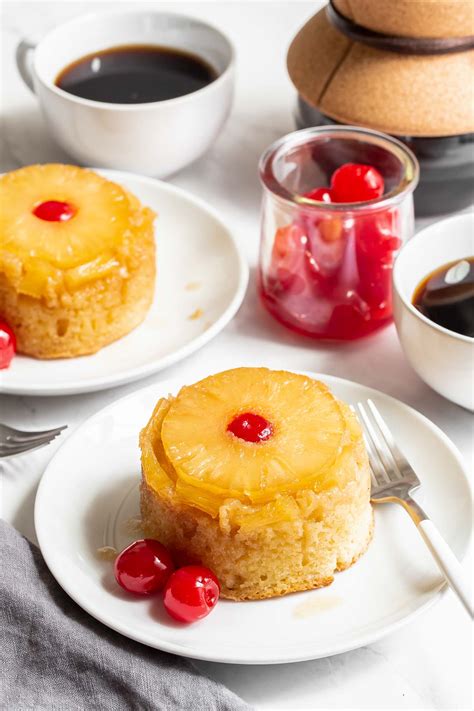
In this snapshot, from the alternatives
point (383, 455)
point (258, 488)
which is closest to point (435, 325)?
point (383, 455)

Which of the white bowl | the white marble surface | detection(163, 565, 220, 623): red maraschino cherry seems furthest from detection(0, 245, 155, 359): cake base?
detection(163, 565, 220, 623): red maraschino cherry

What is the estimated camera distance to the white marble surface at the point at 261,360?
1455mm

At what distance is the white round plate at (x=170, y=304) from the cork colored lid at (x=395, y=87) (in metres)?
0.38

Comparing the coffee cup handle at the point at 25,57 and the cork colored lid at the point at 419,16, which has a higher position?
the cork colored lid at the point at 419,16

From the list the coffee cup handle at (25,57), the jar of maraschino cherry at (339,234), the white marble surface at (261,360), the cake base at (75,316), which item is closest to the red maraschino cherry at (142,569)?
the white marble surface at (261,360)

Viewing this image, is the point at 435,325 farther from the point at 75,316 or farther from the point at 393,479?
the point at 75,316

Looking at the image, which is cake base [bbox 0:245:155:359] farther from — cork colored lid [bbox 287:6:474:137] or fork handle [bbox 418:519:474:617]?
fork handle [bbox 418:519:474:617]

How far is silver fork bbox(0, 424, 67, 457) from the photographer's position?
5.82ft

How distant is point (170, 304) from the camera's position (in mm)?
2158

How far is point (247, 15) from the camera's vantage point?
124 inches

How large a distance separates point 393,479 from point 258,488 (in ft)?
0.98

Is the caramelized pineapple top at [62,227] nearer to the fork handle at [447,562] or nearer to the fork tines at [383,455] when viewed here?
the fork tines at [383,455]

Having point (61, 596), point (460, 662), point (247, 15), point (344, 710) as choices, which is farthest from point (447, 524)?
point (247, 15)

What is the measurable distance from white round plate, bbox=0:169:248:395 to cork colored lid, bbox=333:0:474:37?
538 millimetres
